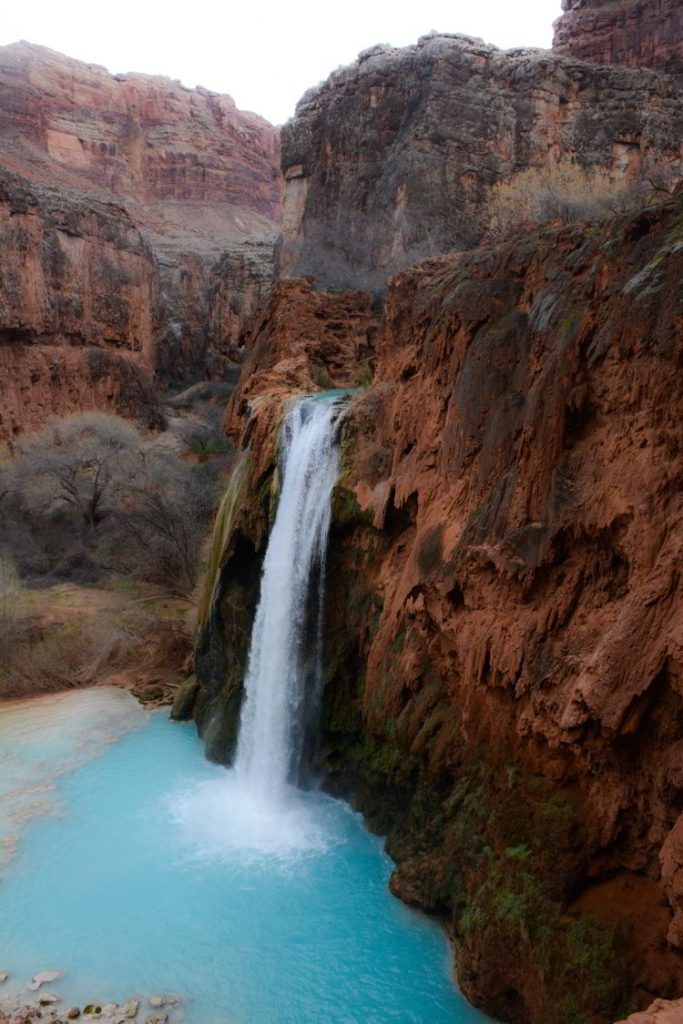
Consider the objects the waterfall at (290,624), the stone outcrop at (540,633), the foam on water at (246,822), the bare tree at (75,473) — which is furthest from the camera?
the bare tree at (75,473)

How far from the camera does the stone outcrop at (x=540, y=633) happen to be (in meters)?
5.41

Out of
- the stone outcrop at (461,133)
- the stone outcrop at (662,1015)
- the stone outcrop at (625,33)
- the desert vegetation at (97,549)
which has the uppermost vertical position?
the stone outcrop at (625,33)

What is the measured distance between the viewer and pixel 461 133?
2292 cm

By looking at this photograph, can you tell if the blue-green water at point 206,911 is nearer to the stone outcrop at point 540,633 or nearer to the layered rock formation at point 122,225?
the stone outcrop at point 540,633

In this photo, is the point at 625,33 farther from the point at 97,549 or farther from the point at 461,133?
the point at 97,549

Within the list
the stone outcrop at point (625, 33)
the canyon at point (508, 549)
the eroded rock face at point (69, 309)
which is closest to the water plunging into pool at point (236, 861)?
the canyon at point (508, 549)

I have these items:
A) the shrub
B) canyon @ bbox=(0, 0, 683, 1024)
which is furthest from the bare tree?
canyon @ bbox=(0, 0, 683, 1024)

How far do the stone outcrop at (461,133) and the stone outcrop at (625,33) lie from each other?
11.7 ft

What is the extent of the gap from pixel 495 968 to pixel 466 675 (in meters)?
2.44

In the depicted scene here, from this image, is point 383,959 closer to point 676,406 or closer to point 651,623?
point 651,623

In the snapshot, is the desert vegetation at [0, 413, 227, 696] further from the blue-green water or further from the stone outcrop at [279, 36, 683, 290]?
the stone outcrop at [279, 36, 683, 290]

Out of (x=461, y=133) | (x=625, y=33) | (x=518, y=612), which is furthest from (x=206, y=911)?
(x=625, y=33)

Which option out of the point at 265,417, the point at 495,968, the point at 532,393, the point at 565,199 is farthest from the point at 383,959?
the point at 565,199

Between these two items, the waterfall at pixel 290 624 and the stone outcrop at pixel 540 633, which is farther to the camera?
the waterfall at pixel 290 624
